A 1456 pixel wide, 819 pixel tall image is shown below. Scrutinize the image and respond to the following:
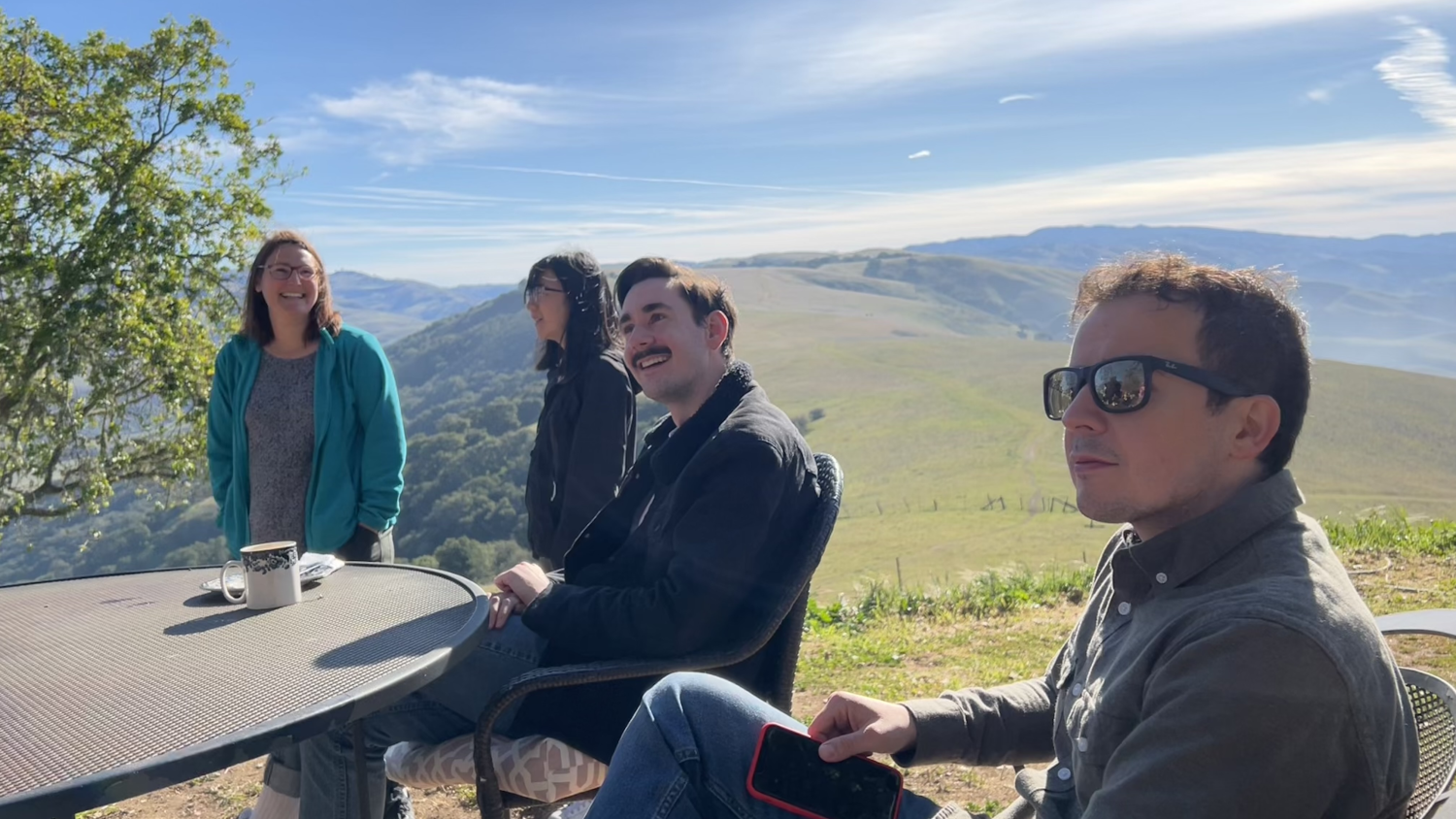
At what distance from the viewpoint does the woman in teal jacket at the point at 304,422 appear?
3617 millimetres

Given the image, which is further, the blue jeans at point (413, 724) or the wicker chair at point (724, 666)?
the blue jeans at point (413, 724)

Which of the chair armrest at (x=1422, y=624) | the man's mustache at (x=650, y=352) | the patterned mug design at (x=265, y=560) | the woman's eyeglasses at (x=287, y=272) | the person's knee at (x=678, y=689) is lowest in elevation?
the person's knee at (x=678, y=689)

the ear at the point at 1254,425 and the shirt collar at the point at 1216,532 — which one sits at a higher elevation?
the ear at the point at 1254,425

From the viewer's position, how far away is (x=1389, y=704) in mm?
1215

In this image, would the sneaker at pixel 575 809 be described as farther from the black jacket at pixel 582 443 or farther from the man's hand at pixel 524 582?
the black jacket at pixel 582 443

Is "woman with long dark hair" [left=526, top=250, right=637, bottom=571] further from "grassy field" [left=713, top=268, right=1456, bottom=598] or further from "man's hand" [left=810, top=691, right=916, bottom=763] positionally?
"grassy field" [left=713, top=268, right=1456, bottom=598]

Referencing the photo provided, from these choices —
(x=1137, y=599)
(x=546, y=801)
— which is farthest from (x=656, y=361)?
(x=1137, y=599)

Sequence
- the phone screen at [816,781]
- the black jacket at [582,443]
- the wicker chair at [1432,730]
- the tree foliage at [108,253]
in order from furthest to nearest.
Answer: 1. the tree foliage at [108,253]
2. the black jacket at [582,443]
3. the phone screen at [816,781]
4. the wicker chair at [1432,730]

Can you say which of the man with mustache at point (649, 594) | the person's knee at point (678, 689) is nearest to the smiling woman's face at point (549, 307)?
the man with mustache at point (649, 594)

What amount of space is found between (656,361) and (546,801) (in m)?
1.19

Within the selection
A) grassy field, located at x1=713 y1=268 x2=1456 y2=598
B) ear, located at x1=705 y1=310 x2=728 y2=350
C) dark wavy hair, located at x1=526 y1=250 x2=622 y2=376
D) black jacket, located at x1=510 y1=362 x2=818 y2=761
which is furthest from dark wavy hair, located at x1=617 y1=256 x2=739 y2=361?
grassy field, located at x1=713 y1=268 x2=1456 y2=598

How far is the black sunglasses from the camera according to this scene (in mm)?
1470

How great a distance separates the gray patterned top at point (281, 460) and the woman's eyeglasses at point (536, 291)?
101cm

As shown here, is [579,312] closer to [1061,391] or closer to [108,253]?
[1061,391]
